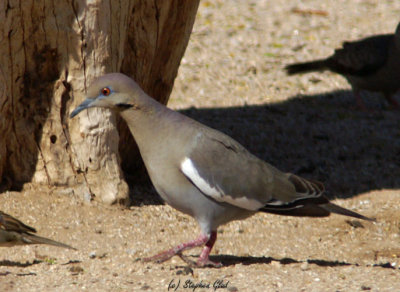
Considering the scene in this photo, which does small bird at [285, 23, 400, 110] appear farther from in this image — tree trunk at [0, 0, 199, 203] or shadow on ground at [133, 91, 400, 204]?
tree trunk at [0, 0, 199, 203]

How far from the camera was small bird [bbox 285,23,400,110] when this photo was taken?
35.6 feet

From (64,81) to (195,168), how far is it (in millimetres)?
1992

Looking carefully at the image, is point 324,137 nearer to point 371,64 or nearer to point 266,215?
point 371,64

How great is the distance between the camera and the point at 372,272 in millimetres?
5480

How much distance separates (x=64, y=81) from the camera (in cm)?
664

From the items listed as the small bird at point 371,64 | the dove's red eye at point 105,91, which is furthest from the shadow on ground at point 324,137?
the dove's red eye at point 105,91

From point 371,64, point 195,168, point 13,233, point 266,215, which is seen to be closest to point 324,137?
point 371,64

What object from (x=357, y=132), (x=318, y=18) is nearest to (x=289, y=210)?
(x=357, y=132)

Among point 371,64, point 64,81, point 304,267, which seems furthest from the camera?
point 371,64

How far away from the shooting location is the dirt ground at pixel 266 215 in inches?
209

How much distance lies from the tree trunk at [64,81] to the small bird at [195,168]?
1290mm

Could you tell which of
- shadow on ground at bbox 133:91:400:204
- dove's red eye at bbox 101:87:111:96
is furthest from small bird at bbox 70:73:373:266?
shadow on ground at bbox 133:91:400:204

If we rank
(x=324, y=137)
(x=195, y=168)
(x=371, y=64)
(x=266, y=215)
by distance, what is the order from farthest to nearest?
(x=371, y=64), (x=324, y=137), (x=266, y=215), (x=195, y=168)

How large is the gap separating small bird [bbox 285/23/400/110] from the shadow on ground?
1.15 feet
